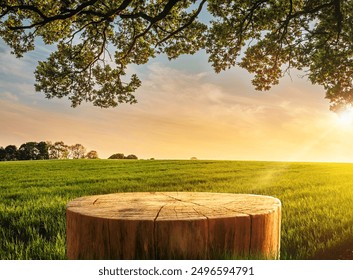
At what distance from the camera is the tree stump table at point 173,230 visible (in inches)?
152

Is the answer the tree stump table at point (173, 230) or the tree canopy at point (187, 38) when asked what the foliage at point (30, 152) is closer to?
the tree canopy at point (187, 38)

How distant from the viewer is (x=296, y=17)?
15.2 m

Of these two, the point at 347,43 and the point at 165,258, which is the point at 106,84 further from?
the point at 165,258

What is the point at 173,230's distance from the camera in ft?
12.5

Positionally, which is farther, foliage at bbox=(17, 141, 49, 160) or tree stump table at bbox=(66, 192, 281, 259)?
foliage at bbox=(17, 141, 49, 160)

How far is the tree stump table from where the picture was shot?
12.6 feet

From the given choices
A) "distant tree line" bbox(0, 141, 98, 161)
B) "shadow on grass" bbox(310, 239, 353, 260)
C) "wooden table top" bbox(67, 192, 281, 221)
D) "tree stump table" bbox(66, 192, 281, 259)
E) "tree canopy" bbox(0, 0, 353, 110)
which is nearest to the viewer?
"tree stump table" bbox(66, 192, 281, 259)

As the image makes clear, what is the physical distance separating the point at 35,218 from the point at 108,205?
4594mm

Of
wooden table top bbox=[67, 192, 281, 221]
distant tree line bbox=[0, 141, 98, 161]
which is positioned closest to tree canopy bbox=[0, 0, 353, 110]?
wooden table top bbox=[67, 192, 281, 221]

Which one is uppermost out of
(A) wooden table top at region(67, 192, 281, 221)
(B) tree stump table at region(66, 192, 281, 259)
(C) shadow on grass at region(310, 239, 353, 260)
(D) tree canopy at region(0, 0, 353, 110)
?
(D) tree canopy at region(0, 0, 353, 110)

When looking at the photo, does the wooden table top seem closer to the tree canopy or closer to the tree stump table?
the tree stump table

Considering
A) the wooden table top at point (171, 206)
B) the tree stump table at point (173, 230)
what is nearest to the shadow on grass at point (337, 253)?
the wooden table top at point (171, 206)

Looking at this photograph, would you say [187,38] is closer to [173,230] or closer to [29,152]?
[173,230]

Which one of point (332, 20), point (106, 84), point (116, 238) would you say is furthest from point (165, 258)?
point (332, 20)
